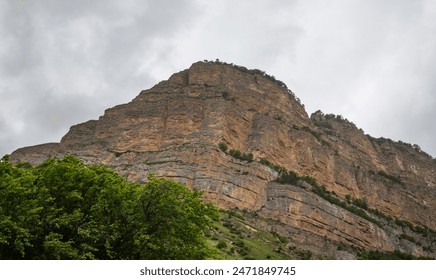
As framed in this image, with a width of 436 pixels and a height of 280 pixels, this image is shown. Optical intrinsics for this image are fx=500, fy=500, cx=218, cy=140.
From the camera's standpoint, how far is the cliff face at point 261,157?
83688mm

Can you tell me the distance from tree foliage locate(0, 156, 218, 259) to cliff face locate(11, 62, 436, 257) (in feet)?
160

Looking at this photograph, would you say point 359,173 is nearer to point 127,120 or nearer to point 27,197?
point 127,120

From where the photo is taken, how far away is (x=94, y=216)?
2895cm

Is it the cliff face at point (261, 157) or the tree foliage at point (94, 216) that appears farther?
the cliff face at point (261, 157)

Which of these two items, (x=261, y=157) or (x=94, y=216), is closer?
(x=94, y=216)

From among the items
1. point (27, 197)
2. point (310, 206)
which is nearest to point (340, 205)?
point (310, 206)

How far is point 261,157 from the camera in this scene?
9681 centimetres

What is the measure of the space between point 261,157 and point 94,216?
228 ft

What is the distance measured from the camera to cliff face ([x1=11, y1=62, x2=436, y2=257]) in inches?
3295

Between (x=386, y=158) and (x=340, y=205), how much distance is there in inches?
1891

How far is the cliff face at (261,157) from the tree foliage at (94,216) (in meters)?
48.7

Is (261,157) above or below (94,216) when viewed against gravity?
above

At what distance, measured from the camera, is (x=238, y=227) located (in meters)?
65.8
